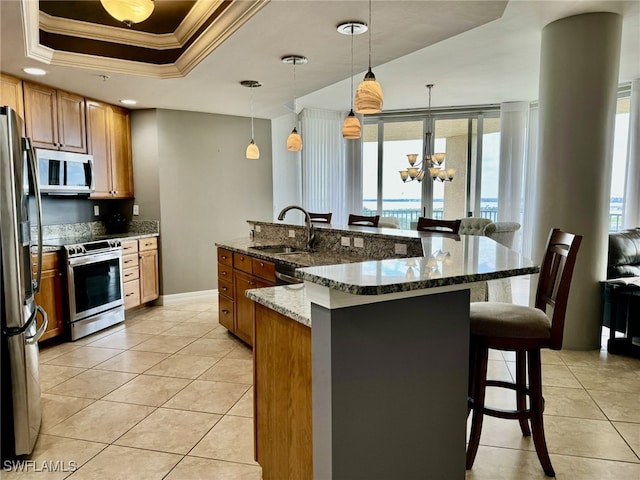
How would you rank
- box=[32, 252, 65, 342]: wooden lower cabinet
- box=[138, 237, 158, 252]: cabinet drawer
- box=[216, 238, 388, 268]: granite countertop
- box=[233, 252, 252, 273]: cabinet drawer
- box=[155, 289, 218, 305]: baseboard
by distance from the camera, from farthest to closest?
box=[155, 289, 218, 305]: baseboard
box=[138, 237, 158, 252]: cabinet drawer
box=[32, 252, 65, 342]: wooden lower cabinet
box=[233, 252, 252, 273]: cabinet drawer
box=[216, 238, 388, 268]: granite countertop

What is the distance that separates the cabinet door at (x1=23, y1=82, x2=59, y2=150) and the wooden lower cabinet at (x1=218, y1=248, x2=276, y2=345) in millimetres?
2031

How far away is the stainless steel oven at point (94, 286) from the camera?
414 cm

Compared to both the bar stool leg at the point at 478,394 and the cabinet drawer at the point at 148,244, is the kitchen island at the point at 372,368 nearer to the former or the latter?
the bar stool leg at the point at 478,394

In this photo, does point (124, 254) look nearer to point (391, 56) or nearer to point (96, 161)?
point (96, 161)

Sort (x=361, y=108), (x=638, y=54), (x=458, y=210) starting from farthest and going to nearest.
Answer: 1. (x=458, y=210)
2. (x=638, y=54)
3. (x=361, y=108)

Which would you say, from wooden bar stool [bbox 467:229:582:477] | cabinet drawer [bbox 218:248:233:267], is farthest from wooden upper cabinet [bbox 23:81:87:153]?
wooden bar stool [bbox 467:229:582:477]

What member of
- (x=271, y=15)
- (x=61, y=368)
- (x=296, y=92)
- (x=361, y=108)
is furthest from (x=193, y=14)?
(x=61, y=368)

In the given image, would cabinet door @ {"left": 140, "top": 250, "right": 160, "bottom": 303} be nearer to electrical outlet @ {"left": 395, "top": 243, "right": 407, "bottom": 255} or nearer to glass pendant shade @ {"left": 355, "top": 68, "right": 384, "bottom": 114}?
electrical outlet @ {"left": 395, "top": 243, "right": 407, "bottom": 255}

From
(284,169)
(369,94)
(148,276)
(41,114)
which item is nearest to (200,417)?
(369,94)

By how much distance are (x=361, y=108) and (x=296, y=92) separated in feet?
7.87

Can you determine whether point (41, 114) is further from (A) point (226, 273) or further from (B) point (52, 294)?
(A) point (226, 273)

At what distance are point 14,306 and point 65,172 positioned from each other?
2.78 m

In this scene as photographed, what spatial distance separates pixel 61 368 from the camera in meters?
3.49

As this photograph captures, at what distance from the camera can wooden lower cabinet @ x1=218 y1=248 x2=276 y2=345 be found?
3.54m
